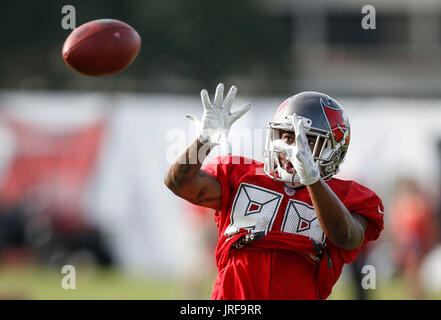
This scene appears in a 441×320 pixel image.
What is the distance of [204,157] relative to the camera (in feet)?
10.6

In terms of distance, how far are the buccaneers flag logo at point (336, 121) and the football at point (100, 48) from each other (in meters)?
1.18

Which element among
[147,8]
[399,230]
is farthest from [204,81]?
[399,230]

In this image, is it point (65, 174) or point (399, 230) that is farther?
point (65, 174)

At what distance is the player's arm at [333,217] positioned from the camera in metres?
3.08

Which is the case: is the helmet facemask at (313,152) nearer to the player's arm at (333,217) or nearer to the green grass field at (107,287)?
the player's arm at (333,217)

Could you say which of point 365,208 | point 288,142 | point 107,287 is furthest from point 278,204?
point 107,287

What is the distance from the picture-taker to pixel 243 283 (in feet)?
10.7

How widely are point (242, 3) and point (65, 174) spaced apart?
771 cm

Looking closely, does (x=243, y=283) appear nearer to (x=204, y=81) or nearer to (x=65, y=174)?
(x=65, y=174)

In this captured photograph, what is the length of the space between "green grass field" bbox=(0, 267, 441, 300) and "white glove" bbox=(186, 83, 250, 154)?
486 cm

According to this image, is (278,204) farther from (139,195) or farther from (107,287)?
(139,195)

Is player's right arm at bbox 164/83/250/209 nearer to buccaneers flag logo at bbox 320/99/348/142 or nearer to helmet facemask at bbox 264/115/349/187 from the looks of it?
helmet facemask at bbox 264/115/349/187

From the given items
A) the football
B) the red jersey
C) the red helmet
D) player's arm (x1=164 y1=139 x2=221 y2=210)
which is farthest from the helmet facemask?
the football

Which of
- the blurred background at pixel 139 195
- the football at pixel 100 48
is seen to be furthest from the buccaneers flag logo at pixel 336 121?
the blurred background at pixel 139 195
